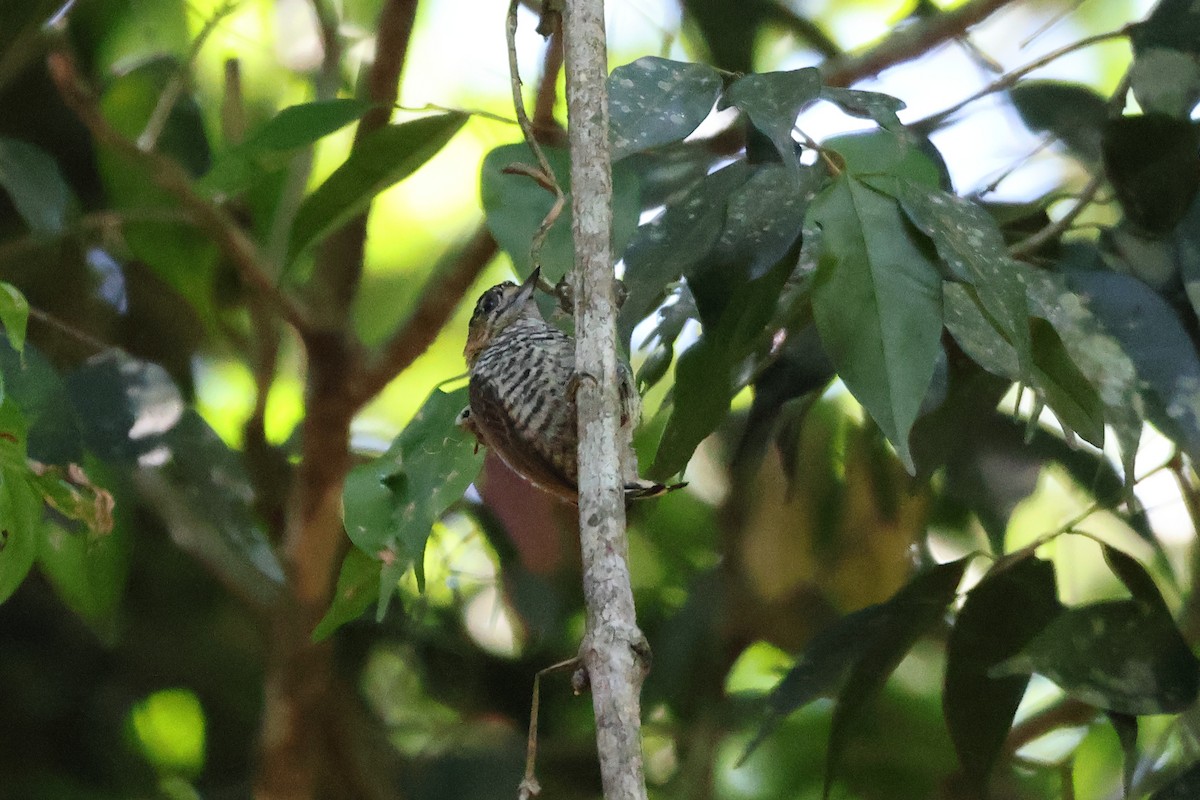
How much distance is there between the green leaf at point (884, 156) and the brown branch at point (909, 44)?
1.46ft

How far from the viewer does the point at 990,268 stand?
0.75m

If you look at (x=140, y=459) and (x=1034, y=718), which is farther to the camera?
(x=1034, y=718)

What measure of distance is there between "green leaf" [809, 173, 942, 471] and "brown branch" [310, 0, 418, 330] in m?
0.84

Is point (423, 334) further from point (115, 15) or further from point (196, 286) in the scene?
point (115, 15)

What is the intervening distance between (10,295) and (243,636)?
1.26 m

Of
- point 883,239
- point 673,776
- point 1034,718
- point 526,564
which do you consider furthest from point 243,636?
point 883,239

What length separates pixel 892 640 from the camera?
120cm

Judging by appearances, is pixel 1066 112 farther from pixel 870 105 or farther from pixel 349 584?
pixel 349 584

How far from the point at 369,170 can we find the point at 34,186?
457mm

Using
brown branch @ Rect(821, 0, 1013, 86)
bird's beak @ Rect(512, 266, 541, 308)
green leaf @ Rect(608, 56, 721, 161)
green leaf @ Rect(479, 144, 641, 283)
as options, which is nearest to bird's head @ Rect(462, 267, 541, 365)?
bird's beak @ Rect(512, 266, 541, 308)

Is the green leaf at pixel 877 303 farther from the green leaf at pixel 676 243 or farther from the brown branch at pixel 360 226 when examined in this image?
the brown branch at pixel 360 226

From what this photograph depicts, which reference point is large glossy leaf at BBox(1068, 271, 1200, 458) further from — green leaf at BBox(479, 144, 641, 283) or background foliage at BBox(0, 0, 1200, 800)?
green leaf at BBox(479, 144, 641, 283)

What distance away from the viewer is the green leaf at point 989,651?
1.17 metres

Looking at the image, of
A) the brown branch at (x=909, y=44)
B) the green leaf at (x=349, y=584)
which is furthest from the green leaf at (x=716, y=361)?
the brown branch at (x=909, y=44)
